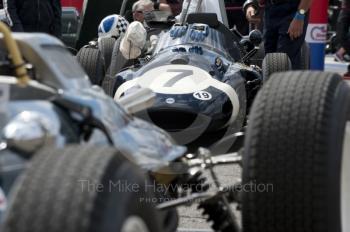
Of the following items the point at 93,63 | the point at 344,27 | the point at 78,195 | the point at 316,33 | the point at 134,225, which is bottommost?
the point at 344,27

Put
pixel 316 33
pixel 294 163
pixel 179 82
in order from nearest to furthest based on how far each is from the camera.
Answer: pixel 294 163, pixel 179 82, pixel 316 33

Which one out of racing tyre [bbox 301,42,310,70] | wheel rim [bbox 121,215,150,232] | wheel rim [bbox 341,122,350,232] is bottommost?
racing tyre [bbox 301,42,310,70]

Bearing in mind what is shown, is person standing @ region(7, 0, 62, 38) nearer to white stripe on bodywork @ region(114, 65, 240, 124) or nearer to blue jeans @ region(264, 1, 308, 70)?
white stripe on bodywork @ region(114, 65, 240, 124)

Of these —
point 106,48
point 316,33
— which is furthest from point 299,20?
point 316,33

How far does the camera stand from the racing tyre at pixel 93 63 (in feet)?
26.0

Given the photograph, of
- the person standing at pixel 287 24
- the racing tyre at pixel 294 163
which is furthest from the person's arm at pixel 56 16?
the racing tyre at pixel 294 163

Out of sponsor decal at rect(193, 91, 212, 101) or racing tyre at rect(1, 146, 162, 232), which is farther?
sponsor decal at rect(193, 91, 212, 101)

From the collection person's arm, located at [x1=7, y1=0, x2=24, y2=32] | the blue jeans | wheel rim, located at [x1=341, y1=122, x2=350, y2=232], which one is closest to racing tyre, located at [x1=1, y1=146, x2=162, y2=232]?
wheel rim, located at [x1=341, y1=122, x2=350, y2=232]

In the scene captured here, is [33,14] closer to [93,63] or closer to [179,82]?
[93,63]

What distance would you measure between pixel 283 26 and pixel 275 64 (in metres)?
0.48

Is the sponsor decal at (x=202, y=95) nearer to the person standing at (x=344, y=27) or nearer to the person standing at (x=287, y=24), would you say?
the person standing at (x=287, y=24)

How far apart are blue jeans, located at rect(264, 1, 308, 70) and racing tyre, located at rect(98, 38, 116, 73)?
158 centimetres

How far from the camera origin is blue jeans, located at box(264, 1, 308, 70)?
25.8ft

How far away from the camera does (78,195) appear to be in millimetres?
2312
